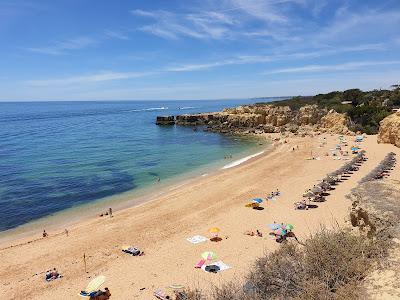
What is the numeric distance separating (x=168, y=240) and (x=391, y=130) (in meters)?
31.8

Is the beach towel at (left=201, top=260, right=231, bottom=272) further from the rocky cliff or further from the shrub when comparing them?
the rocky cliff

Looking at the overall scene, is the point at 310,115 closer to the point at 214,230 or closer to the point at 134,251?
the point at 214,230

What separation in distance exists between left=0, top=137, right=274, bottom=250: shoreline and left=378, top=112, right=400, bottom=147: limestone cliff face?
19.3 metres

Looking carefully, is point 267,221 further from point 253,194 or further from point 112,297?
point 112,297

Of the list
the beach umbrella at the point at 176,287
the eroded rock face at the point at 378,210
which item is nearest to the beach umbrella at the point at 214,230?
the beach umbrella at the point at 176,287

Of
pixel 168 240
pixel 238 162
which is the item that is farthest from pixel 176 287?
pixel 238 162

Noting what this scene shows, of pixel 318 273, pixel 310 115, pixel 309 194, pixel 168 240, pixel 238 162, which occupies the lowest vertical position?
pixel 238 162

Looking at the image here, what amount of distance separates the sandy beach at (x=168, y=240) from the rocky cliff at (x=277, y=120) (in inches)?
1067

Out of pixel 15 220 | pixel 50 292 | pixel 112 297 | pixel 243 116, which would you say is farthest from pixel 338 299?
pixel 243 116

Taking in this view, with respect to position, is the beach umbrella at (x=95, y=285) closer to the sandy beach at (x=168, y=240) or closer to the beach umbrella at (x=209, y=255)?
the sandy beach at (x=168, y=240)

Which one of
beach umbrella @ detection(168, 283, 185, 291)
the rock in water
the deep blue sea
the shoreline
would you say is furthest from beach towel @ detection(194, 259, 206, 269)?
the rock in water

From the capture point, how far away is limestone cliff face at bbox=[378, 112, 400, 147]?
38.6 metres

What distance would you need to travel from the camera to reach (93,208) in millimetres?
26094

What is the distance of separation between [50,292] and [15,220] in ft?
36.6
